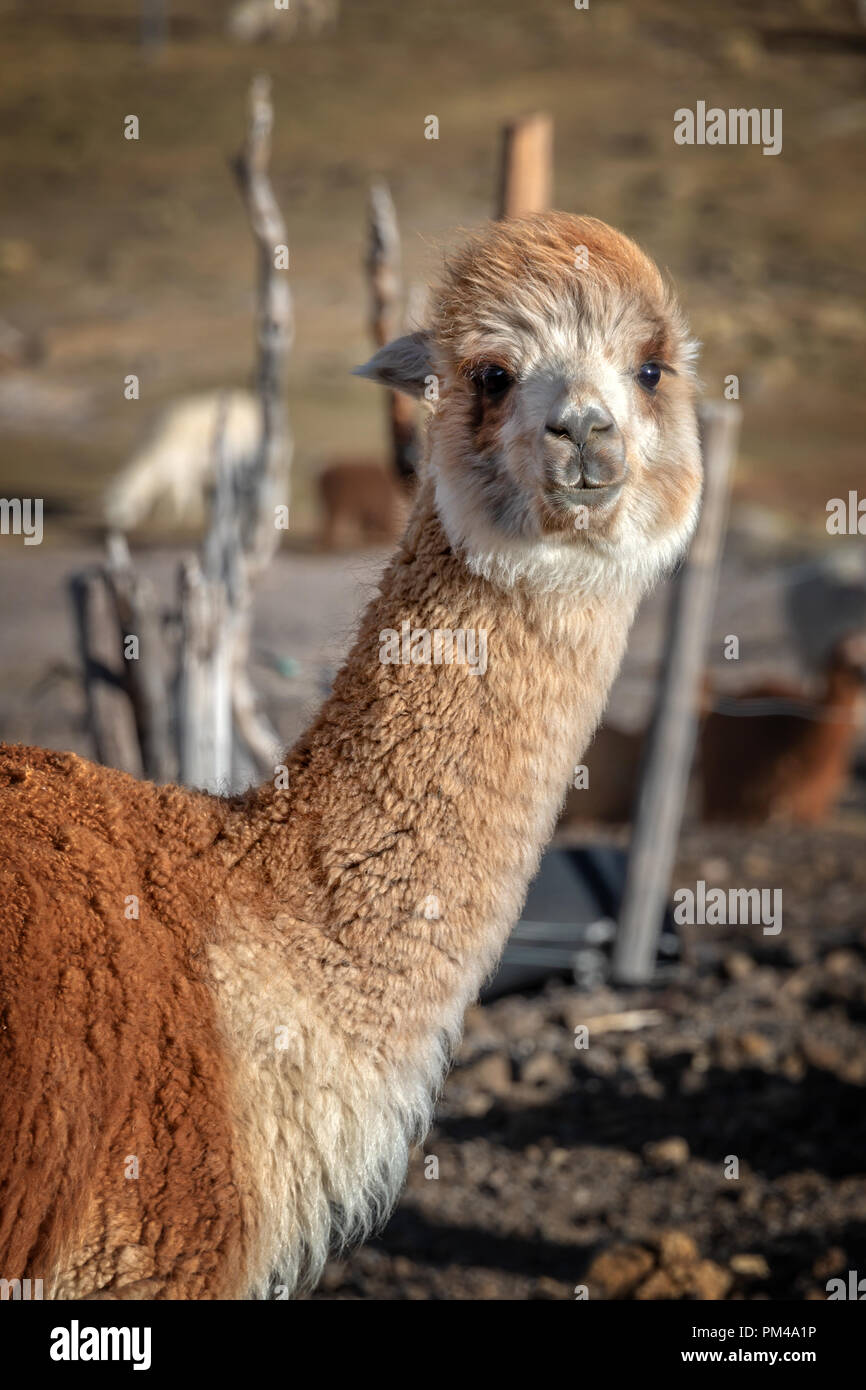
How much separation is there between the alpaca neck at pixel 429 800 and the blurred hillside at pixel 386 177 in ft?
35.1

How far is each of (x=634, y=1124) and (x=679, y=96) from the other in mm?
12908

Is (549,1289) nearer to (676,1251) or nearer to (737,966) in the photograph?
(676,1251)

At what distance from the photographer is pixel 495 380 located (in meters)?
2.22

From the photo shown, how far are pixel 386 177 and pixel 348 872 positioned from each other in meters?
13.1

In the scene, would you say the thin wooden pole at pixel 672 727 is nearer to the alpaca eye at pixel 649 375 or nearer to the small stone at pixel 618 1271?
the small stone at pixel 618 1271

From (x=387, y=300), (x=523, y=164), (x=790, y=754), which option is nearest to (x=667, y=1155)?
(x=387, y=300)

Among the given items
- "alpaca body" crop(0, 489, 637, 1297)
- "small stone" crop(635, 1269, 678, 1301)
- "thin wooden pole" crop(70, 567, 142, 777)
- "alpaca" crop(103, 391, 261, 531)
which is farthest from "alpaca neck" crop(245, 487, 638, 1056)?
"alpaca" crop(103, 391, 261, 531)

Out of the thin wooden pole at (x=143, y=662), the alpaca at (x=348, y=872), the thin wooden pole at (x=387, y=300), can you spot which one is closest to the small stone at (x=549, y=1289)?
the alpaca at (x=348, y=872)

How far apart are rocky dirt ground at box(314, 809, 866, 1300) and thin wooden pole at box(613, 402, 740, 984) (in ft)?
0.87

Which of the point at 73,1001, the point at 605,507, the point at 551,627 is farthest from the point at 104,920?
the point at 605,507

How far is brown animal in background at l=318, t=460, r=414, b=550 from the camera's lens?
11852 millimetres

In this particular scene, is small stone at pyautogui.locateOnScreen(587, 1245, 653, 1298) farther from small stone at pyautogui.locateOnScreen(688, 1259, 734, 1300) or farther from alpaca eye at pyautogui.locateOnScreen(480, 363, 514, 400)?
alpaca eye at pyautogui.locateOnScreen(480, 363, 514, 400)

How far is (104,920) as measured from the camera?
6.47ft

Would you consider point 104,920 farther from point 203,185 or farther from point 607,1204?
point 203,185
